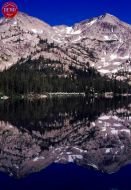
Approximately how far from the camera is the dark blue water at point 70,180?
23.7m

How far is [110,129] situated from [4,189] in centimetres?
3404

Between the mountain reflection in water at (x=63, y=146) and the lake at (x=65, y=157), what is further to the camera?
the mountain reflection in water at (x=63, y=146)

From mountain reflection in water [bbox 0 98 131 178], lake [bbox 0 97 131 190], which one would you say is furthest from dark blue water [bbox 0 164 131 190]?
mountain reflection in water [bbox 0 98 131 178]

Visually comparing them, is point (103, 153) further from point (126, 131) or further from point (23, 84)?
point (23, 84)

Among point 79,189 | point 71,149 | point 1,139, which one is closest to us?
point 79,189

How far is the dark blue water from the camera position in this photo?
23.7 meters

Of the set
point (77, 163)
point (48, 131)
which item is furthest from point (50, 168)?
point (48, 131)

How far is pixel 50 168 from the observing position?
1169 inches

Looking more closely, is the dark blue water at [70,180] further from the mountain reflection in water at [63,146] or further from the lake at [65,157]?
the mountain reflection in water at [63,146]

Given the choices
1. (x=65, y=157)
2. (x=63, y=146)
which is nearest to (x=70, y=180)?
(x=65, y=157)

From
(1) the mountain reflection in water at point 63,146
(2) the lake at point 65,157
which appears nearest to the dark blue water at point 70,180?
(2) the lake at point 65,157

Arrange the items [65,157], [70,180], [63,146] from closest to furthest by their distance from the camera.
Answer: [70,180] → [65,157] → [63,146]

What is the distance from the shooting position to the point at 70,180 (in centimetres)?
2552

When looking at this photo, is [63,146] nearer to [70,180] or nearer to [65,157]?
[65,157]
